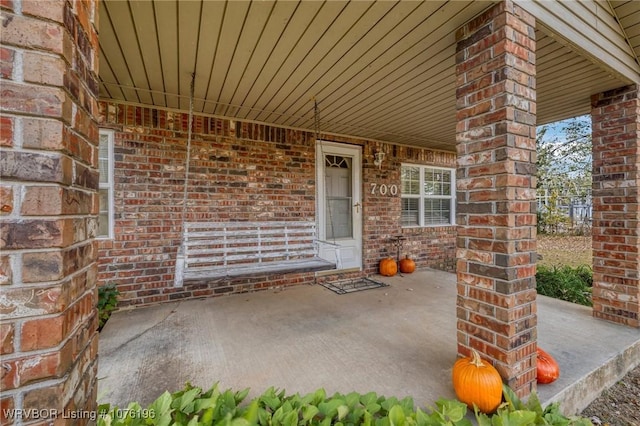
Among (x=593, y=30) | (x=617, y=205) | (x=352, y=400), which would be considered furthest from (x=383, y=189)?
(x=352, y=400)

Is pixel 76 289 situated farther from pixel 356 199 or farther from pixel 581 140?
pixel 581 140

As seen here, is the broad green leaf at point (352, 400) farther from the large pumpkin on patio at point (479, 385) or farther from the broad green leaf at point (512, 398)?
the broad green leaf at point (512, 398)

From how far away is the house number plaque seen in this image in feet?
16.4

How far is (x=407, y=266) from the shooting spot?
4977mm

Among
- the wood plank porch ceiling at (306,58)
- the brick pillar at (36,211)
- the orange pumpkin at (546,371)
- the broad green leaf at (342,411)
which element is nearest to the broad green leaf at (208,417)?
A: the broad green leaf at (342,411)

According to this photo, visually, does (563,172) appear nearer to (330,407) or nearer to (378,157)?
(378,157)

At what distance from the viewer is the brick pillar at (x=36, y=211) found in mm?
643

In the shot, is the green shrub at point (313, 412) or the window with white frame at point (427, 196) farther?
the window with white frame at point (427, 196)

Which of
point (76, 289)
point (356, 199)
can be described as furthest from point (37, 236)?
point (356, 199)

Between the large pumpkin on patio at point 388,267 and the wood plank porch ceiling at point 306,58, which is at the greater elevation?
the wood plank porch ceiling at point 306,58

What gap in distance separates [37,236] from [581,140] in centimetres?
1334

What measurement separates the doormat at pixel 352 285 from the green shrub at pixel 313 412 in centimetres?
231

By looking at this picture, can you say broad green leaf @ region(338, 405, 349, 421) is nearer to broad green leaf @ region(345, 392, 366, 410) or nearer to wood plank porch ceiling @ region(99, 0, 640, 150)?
broad green leaf @ region(345, 392, 366, 410)

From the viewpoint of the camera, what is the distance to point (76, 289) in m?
0.79
